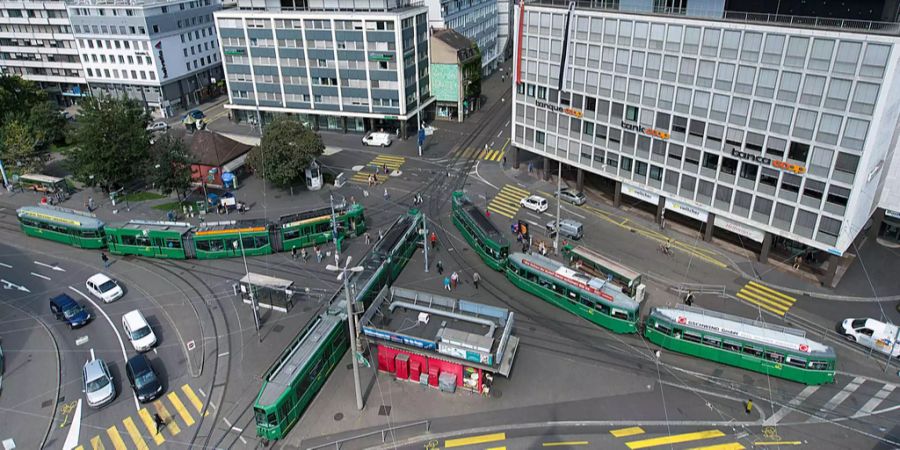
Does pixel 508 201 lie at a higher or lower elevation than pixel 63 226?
lower

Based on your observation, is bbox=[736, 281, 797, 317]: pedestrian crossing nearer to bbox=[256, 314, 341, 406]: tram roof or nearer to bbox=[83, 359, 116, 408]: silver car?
bbox=[256, 314, 341, 406]: tram roof

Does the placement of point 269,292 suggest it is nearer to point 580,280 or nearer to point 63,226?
point 580,280

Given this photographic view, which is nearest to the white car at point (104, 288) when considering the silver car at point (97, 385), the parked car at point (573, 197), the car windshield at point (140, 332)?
the car windshield at point (140, 332)

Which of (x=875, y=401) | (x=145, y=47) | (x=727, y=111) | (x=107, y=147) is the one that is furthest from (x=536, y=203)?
(x=145, y=47)

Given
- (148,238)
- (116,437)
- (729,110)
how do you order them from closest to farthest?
(116,437) < (729,110) < (148,238)

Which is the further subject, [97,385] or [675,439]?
[97,385]

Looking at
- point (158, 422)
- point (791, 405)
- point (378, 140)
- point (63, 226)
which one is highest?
point (63, 226)

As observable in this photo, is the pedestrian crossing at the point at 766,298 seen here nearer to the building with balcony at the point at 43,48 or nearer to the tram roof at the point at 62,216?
the tram roof at the point at 62,216
